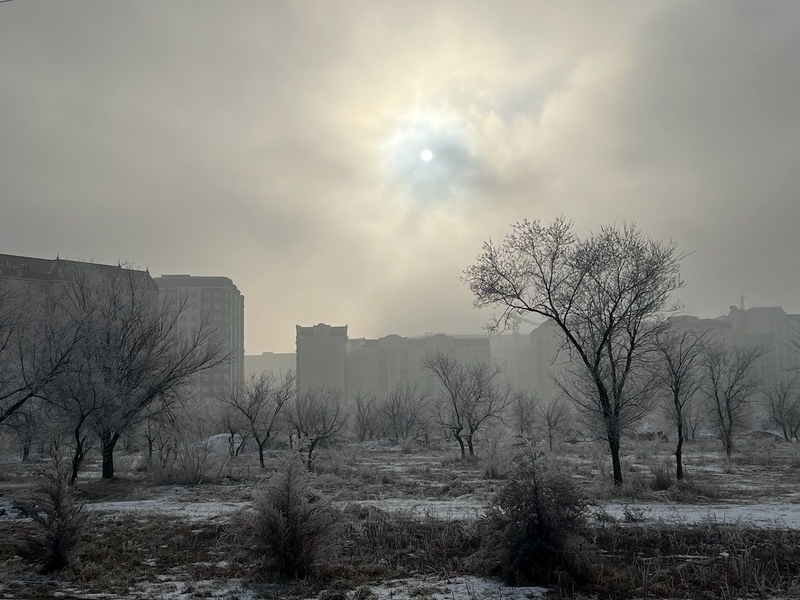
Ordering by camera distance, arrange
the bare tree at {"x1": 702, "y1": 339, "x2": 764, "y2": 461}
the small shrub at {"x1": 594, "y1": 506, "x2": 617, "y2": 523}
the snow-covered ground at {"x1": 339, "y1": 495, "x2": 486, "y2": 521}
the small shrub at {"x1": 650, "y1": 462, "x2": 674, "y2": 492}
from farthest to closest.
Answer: the bare tree at {"x1": 702, "y1": 339, "x2": 764, "y2": 461}
the small shrub at {"x1": 650, "y1": 462, "x2": 674, "y2": 492}
the snow-covered ground at {"x1": 339, "y1": 495, "x2": 486, "y2": 521}
the small shrub at {"x1": 594, "y1": 506, "x2": 617, "y2": 523}

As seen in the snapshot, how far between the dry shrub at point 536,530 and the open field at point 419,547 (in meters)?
0.26

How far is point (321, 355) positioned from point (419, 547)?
113627 millimetres

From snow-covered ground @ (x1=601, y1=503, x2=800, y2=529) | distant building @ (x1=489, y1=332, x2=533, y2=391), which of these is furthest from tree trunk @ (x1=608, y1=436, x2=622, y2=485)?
distant building @ (x1=489, y1=332, x2=533, y2=391)

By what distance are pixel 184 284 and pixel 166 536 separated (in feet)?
378

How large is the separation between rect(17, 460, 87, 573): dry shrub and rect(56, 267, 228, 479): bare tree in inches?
425

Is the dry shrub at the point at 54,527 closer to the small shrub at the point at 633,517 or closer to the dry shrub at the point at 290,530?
the dry shrub at the point at 290,530

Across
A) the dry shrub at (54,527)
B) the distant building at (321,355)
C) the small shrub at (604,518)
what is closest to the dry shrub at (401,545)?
the small shrub at (604,518)

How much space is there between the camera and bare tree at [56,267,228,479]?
62.0 feet

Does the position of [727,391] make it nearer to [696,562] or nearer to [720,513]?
[720,513]

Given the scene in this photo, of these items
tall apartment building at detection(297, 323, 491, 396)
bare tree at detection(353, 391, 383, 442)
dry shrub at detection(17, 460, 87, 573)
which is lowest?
bare tree at detection(353, 391, 383, 442)

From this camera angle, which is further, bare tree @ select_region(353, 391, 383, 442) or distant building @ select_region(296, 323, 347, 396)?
distant building @ select_region(296, 323, 347, 396)

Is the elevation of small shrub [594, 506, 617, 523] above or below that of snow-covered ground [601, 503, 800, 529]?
above

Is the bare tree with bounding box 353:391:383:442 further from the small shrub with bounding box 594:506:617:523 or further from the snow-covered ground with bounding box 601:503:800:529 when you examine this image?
the small shrub with bounding box 594:506:617:523

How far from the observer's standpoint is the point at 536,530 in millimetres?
7301
